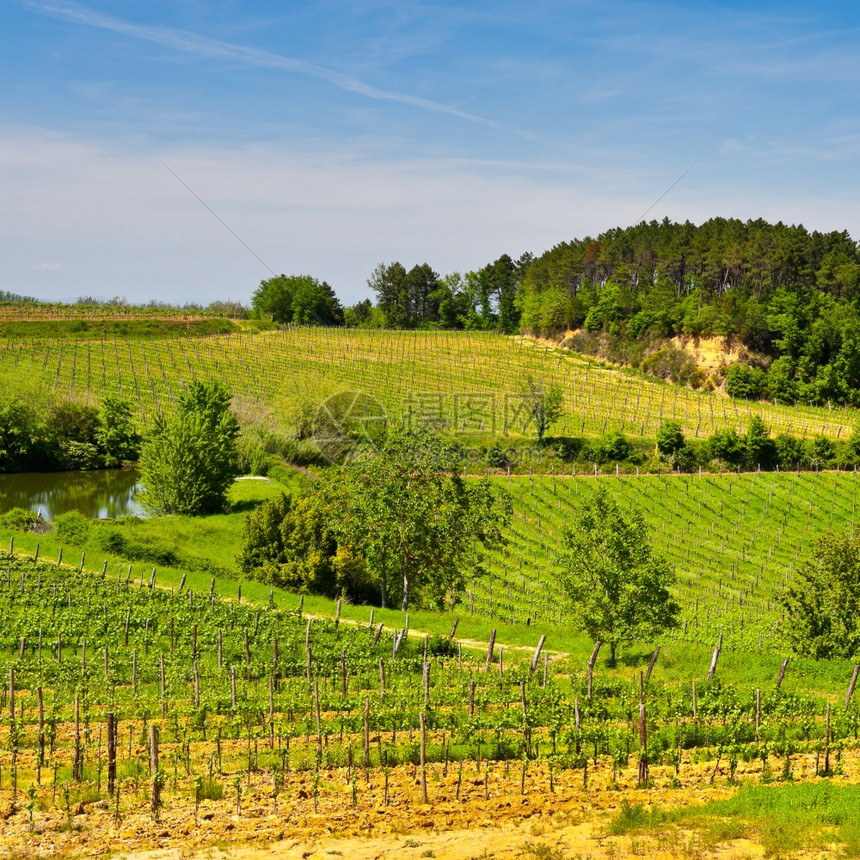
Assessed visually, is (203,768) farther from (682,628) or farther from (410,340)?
(410,340)

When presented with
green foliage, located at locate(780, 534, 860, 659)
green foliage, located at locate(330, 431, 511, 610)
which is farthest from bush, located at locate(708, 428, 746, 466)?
green foliage, located at locate(330, 431, 511, 610)

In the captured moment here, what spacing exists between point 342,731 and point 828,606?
65.5 ft

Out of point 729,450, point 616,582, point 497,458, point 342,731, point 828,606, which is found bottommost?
point 342,731

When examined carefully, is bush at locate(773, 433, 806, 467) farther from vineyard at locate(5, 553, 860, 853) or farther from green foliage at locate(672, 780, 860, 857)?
green foliage at locate(672, 780, 860, 857)

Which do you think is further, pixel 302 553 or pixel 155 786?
pixel 302 553

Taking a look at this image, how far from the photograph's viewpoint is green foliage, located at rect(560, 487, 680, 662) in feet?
96.5

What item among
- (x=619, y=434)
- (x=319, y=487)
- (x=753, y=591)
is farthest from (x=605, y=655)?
(x=619, y=434)

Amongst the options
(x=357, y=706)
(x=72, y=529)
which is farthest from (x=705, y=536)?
(x=357, y=706)

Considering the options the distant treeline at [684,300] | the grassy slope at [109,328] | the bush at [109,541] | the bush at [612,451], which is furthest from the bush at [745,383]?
the bush at [109,541]

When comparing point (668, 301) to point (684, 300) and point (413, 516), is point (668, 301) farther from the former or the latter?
point (413, 516)

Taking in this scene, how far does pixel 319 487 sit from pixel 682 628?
59.3ft

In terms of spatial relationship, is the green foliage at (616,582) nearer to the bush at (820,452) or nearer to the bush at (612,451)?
the bush at (612,451)

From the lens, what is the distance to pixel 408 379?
110875 millimetres

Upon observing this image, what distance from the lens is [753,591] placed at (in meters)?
50.0
